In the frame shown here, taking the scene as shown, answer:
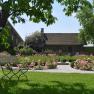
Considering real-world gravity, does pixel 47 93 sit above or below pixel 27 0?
below

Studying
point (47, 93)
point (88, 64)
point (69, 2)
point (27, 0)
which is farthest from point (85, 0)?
point (88, 64)

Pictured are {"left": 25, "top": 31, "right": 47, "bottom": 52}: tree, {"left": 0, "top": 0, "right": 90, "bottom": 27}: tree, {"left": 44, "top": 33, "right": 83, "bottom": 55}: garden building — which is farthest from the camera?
{"left": 44, "top": 33, "right": 83, "bottom": 55}: garden building

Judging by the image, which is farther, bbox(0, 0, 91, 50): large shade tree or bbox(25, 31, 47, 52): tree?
bbox(25, 31, 47, 52): tree

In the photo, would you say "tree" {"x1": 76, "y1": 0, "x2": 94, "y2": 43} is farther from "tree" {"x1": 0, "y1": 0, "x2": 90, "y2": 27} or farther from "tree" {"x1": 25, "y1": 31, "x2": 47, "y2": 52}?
"tree" {"x1": 0, "y1": 0, "x2": 90, "y2": 27}

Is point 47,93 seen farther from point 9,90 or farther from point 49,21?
point 49,21

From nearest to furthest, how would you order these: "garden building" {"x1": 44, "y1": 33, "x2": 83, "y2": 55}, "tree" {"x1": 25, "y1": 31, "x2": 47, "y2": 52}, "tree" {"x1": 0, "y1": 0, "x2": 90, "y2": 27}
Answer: "tree" {"x1": 0, "y1": 0, "x2": 90, "y2": 27} < "tree" {"x1": 25, "y1": 31, "x2": 47, "y2": 52} < "garden building" {"x1": 44, "y1": 33, "x2": 83, "y2": 55}

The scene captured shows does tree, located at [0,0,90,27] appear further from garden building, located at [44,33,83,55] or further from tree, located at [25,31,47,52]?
garden building, located at [44,33,83,55]

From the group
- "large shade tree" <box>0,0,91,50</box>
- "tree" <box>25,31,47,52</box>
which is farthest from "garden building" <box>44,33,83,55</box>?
"large shade tree" <box>0,0,91,50</box>

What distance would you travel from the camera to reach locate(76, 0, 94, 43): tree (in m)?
79.2

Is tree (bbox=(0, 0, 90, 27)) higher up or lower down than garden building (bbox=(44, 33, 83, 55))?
higher up

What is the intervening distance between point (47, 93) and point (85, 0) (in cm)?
567

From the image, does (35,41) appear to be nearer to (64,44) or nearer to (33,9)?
(64,44)

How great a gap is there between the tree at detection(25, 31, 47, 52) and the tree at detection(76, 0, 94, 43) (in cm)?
834

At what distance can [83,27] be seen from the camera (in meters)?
81.9
